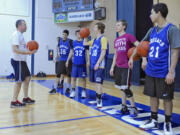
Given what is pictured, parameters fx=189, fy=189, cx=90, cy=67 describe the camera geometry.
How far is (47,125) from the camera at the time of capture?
90.1 inches

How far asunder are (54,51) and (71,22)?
1.67 m

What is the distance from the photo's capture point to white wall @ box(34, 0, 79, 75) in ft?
28.4

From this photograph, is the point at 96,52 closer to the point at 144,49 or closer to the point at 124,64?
the point at 124,64

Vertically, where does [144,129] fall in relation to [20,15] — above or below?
below

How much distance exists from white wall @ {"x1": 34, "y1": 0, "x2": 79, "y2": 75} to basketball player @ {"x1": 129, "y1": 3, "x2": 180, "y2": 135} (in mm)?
7223

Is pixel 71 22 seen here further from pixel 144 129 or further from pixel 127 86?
pixel 144 129

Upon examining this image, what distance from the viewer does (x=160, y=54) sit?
200 centimetres

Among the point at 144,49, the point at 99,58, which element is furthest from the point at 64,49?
the point at 144,49

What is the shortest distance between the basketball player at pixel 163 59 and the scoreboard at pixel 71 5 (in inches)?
248

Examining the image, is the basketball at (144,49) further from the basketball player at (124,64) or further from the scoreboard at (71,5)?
the scoreboard at (71,5)

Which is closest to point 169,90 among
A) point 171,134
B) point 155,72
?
point 155,72

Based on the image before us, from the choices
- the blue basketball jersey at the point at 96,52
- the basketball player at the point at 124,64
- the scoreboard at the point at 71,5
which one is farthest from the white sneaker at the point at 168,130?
the scoreboard at the point at 71,5

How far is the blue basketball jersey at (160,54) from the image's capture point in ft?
6.45

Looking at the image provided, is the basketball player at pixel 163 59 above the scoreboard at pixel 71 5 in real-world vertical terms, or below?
below
